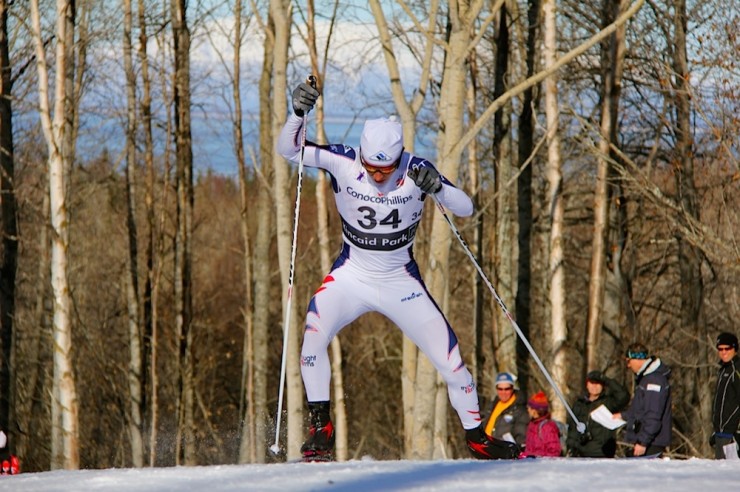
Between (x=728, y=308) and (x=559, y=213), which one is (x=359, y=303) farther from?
(x=728, y=308)

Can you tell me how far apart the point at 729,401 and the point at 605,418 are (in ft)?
3.43

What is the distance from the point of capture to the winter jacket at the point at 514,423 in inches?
356

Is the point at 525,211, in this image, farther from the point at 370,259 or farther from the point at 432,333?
the point at 370,259

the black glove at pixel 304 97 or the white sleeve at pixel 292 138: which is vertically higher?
the black glove at pixel 304 97

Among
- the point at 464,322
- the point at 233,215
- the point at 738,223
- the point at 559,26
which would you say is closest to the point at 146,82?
the point at 559,26

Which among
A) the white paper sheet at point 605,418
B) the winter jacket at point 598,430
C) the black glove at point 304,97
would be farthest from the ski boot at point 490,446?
the black glove at point 304,97

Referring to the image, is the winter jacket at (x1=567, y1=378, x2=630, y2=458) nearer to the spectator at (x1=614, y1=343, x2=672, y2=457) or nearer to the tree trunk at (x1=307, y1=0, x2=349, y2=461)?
the spectator at (x1=614, y1=343, x2=672, y2=457)

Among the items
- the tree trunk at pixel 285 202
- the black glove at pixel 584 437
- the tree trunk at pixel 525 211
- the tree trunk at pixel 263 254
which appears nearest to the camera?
the black glove at pixel 584 437

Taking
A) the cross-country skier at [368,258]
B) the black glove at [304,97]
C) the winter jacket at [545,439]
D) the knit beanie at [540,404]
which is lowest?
the winter jacket at [545,439]

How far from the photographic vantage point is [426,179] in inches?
257

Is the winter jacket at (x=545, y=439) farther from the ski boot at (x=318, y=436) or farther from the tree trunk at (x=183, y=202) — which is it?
the tree trunk at (x=183, y=202)

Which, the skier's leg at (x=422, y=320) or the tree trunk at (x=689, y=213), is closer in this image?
the skier's leg at (x=422, y=320)

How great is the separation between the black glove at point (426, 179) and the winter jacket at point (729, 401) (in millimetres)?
3585

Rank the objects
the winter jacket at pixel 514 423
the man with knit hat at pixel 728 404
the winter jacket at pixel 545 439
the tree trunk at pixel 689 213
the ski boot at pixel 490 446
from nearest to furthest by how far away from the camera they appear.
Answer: the ski boot at pixel 490 446 → the winter jacket at pixel 545 439 → the man with knit hat at pixel 728 404 → the winter jacket at pixel 514 423 → the tree trunk at pixel 689 213
